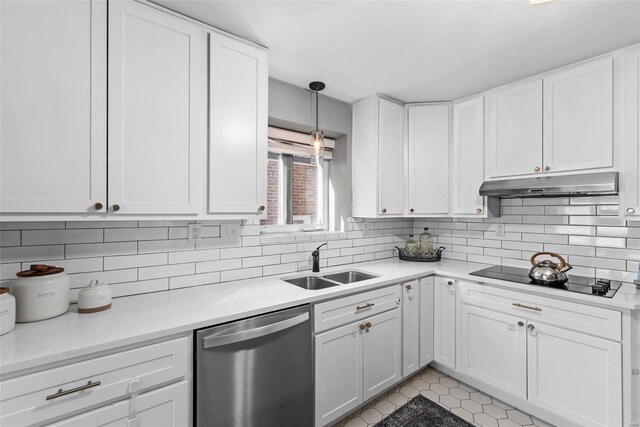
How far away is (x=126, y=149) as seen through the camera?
1452 mm

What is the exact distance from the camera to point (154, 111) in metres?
1.52

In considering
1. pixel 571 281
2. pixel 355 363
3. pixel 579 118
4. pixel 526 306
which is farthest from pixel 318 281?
pixel 579 118

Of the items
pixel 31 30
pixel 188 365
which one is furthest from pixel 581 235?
pixel 31 30

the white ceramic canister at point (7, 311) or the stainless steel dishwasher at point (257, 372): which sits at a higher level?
the white ceramic canister at point (7, 311)

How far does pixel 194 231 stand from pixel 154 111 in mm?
773

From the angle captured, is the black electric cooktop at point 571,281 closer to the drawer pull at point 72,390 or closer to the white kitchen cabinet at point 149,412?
the white kitchen cabinet at point 149,412

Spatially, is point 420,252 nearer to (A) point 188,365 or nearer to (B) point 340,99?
(B) point 340,99

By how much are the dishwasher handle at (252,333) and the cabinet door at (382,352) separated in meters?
0.65

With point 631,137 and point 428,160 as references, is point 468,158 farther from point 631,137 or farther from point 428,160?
point 631,137

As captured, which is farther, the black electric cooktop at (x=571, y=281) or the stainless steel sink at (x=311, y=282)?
the stainless steel sink at (x=311, y=282)

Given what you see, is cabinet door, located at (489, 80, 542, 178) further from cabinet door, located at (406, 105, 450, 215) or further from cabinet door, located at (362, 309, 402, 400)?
cabinet door, located at (362, 309, 402, 400)

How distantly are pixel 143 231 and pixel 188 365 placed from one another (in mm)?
857

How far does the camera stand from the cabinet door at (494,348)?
2.10m

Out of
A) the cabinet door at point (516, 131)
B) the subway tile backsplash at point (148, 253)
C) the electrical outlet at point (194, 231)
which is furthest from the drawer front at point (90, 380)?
the cabinet door at point (516, 131)
